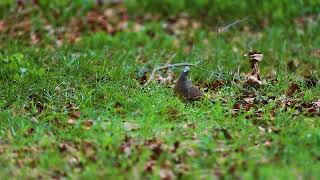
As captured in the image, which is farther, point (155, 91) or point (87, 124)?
point (155, 91)

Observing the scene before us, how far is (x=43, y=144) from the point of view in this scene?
15.8 feet

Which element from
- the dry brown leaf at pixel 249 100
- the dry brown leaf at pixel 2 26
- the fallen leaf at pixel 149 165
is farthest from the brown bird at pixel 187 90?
the dry brown leaf at pixel 2 26

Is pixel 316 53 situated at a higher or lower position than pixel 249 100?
lower

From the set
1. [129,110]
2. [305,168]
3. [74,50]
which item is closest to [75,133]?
[129,110]

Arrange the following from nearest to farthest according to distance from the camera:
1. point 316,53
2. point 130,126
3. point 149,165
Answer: point 149,165 < point 130,126 < point 316,53

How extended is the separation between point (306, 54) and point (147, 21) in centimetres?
228

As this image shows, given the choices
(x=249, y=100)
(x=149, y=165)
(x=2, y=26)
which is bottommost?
(x=2, y=26)

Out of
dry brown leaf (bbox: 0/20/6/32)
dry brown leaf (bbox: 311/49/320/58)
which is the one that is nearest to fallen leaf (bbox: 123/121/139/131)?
dry brown leaf (bbox: 311/49/320/58)

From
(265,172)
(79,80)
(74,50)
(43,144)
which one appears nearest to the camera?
(265,172)

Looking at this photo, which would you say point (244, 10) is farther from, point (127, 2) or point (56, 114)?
point (56, 114)

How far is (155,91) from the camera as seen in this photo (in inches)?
233

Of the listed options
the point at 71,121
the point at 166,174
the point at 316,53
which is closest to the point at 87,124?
the point at 71,121

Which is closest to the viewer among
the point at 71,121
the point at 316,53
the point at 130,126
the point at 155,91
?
the point at 130,126

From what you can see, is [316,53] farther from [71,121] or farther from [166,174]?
[166,174]
